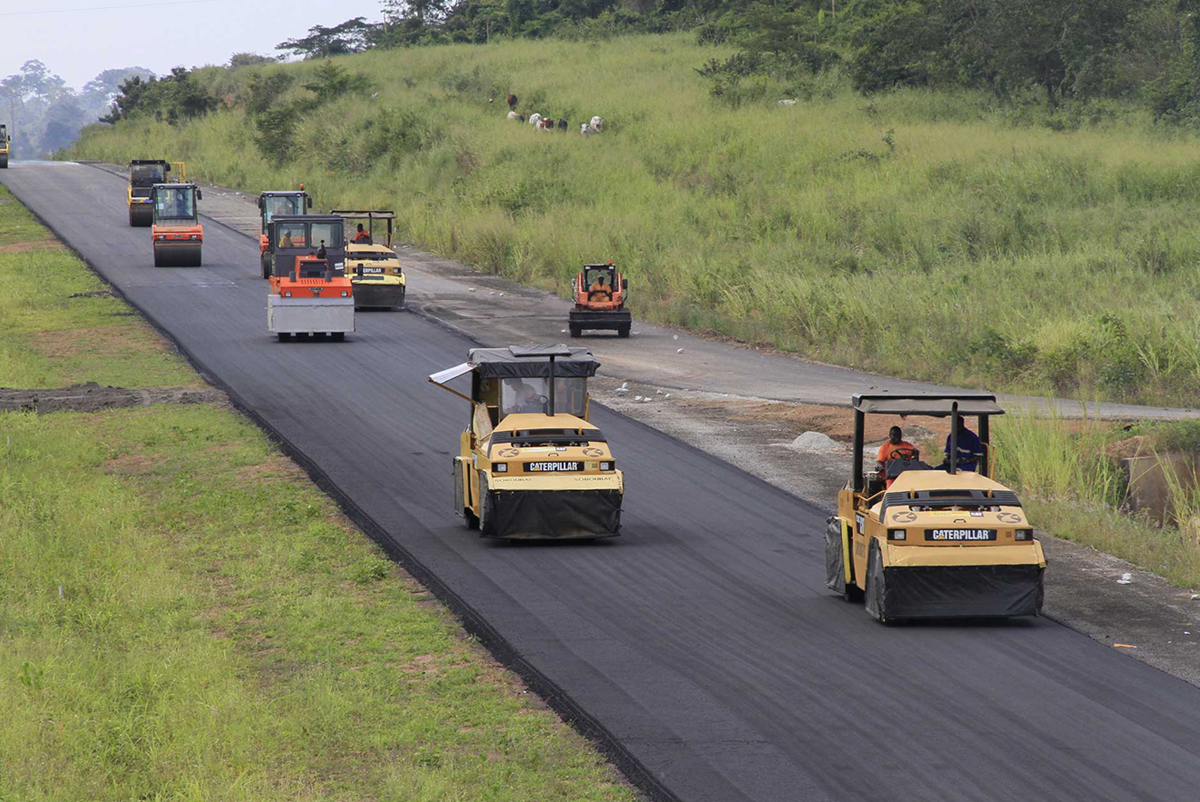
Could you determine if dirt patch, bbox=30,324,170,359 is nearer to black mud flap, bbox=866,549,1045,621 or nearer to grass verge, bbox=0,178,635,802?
grass verge, bbox=0,178,635,802

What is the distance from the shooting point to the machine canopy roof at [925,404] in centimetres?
1375

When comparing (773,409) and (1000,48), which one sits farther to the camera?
(1000,48)

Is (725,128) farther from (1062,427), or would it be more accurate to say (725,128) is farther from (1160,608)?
(1160,608)

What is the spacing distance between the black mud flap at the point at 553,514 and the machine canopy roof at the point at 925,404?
13.0 feet

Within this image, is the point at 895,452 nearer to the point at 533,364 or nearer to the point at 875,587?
the point at 875,587

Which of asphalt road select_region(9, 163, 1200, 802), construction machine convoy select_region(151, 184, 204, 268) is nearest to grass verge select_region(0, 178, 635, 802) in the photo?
asphalt road select_region(9, 163, 1200, 802)

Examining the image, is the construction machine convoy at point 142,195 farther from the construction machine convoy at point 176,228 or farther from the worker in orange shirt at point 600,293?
the worker in orange shirt at point 600,293

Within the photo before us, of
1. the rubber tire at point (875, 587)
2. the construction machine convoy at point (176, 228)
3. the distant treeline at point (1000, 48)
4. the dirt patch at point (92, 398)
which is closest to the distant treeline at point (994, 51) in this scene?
the distant treeline at point (1000, 48)

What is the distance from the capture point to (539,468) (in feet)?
55.1

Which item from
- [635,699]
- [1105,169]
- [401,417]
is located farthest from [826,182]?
[635,699]

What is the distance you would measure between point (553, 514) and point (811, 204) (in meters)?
34.8

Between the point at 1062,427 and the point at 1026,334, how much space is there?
878 cm

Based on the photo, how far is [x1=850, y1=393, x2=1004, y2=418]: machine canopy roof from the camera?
1375cm

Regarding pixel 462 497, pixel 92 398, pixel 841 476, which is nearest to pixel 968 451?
pixel 462 497
